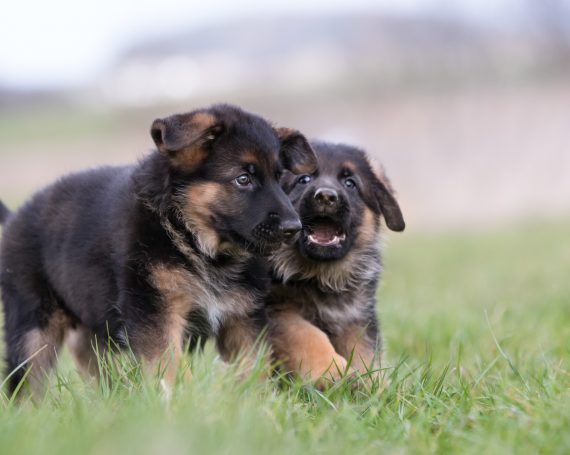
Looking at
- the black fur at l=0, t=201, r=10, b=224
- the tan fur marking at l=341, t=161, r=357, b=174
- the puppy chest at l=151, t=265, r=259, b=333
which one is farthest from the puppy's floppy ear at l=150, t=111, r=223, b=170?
the black fur at l=0, t=201, r=10, b=224

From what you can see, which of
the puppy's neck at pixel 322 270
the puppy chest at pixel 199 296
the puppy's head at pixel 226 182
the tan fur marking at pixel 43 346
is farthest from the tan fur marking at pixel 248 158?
the tan fur marking at pixel 43 346

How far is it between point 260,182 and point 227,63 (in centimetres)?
3613

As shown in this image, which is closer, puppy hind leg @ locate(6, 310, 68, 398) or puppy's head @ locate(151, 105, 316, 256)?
puppy's head @ locate(151, 105, 316, 256)

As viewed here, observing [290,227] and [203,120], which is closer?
[290,227]

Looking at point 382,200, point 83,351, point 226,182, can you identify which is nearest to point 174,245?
point 226,182

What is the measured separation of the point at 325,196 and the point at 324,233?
31cm

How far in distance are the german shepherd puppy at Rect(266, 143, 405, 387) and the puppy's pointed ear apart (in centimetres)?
19

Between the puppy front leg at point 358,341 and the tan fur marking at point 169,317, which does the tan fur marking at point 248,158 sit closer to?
the tan fur marking at point 169,317

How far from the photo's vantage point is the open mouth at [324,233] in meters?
4.68

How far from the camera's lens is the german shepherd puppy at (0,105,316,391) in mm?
3889

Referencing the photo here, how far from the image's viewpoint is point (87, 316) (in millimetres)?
4309

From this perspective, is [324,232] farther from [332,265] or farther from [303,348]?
[303,348]

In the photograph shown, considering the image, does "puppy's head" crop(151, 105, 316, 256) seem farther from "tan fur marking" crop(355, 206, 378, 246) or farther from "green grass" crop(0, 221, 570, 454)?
"tan fur marking" crop(355, 206, 378, 246)

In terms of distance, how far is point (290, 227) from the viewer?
384cm
